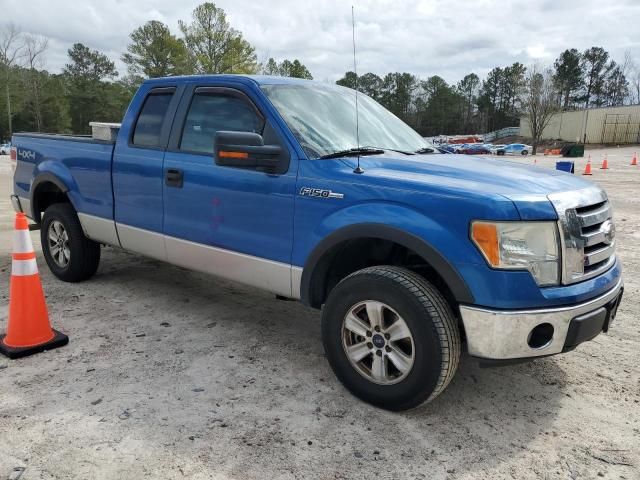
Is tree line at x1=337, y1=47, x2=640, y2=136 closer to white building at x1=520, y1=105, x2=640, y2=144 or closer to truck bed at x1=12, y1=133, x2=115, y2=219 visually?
white building at x1=520, y1=105, x2=640, y2=144

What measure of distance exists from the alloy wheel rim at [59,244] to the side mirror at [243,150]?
8.82 ft

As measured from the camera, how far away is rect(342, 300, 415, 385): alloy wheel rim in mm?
2865

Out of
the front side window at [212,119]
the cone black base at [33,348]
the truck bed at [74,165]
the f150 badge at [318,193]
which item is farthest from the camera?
the truck bed at [74,165]

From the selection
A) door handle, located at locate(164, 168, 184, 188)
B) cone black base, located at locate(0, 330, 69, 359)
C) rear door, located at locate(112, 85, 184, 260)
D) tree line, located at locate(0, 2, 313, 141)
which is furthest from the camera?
tree line, located at locate(0, 2, 313, 141)

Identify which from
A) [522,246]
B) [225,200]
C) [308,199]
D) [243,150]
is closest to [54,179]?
[225,200]

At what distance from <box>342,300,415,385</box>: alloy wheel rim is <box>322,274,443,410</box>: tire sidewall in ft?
0.10

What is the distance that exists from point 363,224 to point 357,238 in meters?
0.13

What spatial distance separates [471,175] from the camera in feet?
9.93

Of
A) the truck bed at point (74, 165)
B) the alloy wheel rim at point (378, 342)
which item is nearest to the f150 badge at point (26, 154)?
the truck bed at point (74, 165)

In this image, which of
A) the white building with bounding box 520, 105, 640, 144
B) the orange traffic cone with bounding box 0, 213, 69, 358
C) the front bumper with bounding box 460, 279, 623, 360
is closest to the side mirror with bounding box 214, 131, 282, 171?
the front bumper with bounding box 460, 279, 623, 360

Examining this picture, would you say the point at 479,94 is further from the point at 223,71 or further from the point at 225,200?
the point at 225,200

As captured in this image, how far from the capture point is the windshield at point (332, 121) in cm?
348

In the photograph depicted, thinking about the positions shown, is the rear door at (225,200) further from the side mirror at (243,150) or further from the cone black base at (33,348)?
the cone black base at (33,348)

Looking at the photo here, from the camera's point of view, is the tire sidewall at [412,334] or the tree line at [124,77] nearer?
the tire sidewall at [412,334]
